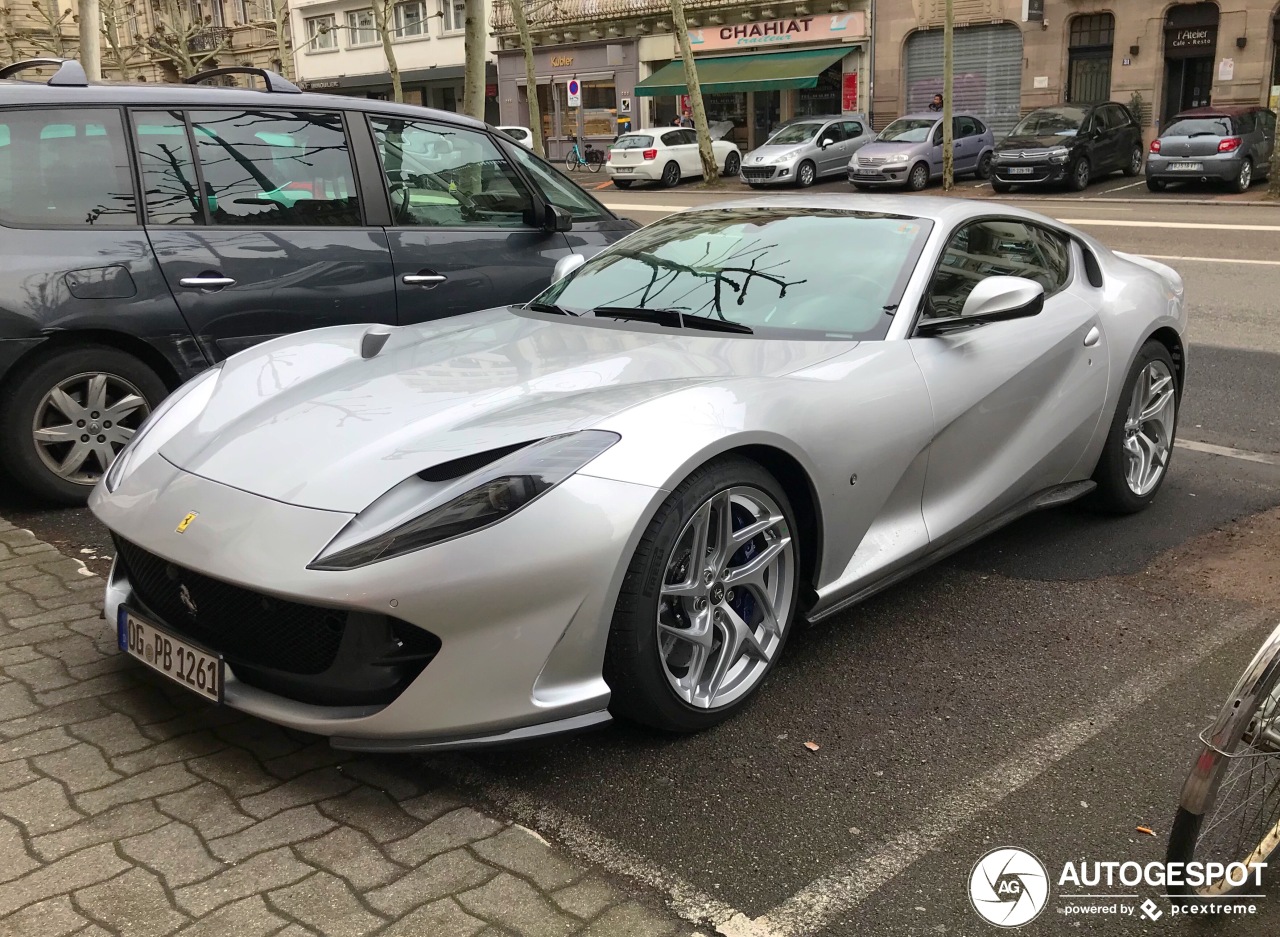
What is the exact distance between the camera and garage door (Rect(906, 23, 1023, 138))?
33.6m

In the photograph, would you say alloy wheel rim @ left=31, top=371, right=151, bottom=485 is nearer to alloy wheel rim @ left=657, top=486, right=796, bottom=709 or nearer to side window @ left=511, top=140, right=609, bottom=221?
side window @ left=511, top=140, right=609, bottom=221

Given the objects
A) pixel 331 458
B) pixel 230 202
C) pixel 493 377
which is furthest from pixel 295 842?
pixel 230 202

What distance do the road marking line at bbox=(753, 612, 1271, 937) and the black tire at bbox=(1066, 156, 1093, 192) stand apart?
22581 millimetres

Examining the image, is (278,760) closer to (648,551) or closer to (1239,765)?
(648,551)

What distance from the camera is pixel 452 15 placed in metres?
48.1

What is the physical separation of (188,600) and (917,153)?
2510 centimetres

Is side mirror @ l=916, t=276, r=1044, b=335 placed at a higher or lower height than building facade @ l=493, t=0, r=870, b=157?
lower


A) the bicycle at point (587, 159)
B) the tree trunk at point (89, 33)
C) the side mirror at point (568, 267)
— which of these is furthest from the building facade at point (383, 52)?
the side mirror at point (568, 267)

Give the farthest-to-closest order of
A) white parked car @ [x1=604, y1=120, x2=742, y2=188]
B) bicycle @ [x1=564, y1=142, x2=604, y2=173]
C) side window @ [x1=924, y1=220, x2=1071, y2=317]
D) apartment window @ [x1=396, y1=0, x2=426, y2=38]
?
1. apartment window @ [x1=396, y1=0, x2=426, y2=38]
2. bicycle @ [x1=564, y1=142, x2=604, y2=173]
3. white parked car @ [x1=604, y1=120, x2=742, y2=188]
4. side window @ [x1=924, y1=220, x2=1071, y2=317]

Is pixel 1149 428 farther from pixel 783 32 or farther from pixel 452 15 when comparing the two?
pixel 452 15

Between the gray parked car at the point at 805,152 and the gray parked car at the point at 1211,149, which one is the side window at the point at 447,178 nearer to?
the gray parked car at the point at 1211,149

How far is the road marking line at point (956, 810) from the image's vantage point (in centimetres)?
252

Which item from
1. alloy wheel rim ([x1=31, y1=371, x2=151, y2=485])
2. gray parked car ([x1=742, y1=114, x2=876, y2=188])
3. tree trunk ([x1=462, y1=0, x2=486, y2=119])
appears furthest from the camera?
gray parked car ([x1=742, y1=114, x2=876, y2=188])

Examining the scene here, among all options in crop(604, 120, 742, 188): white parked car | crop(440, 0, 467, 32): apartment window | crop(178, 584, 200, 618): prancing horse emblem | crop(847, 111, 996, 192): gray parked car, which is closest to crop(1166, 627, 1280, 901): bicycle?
crop(178, 584, 200, 618): prancing horse emblem
